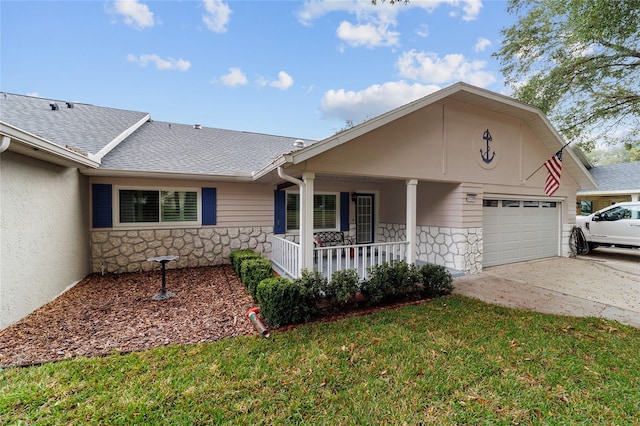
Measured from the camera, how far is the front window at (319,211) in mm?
9172

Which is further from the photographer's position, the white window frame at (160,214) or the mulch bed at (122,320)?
the white window frame at (160,214)

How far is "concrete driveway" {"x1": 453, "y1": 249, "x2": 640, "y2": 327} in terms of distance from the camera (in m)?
5.24

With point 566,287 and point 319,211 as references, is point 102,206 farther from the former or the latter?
point 566,287

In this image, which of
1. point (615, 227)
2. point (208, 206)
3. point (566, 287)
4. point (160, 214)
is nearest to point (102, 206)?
point (160, 214)

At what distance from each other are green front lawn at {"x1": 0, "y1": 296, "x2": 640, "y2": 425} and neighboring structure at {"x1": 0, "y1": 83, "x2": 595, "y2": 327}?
1967 mm

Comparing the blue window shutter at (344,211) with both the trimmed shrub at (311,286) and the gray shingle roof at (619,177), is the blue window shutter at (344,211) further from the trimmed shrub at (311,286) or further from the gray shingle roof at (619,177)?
the gray shingle roof at (619,177)

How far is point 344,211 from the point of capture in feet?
31.4

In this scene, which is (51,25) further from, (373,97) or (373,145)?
(373,97)

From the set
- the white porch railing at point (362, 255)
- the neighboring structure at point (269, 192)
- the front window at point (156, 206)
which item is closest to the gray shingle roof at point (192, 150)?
the neighboring structure at point (269, 192)

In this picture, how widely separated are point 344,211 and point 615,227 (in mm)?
10545

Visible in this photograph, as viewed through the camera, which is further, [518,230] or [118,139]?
[518,230]

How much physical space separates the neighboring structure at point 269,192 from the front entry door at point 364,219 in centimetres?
5

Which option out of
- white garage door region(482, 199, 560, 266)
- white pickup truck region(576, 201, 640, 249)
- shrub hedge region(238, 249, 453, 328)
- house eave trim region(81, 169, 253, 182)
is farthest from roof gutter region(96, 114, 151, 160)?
white pickup truck region(576, 201, 640, 249)

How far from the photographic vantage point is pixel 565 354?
3.54 meters
